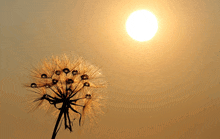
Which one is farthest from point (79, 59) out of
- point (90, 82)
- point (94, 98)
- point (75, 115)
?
point (75, 115)

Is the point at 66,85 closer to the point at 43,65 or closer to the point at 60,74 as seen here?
the point at 60,74

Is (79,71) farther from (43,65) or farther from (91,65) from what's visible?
(43,65)

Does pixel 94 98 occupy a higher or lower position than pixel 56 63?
lower

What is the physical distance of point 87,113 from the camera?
8.74 m

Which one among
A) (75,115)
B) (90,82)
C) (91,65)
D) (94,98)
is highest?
(91,65)

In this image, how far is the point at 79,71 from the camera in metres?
9.01

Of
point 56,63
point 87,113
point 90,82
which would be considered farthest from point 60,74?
point 87,113

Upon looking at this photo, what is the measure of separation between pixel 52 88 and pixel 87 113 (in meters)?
1.68

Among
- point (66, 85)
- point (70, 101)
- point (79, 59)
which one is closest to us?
point (70, 101)

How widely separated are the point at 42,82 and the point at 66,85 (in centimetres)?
106

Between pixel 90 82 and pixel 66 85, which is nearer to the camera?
pixel 66 85

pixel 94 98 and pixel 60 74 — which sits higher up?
pixel 60 74

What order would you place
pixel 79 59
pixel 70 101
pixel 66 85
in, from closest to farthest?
1. pixel 70 101
2. pixel 66 85
3. pixel 79 59

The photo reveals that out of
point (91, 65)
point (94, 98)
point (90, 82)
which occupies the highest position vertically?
point (91, 65)
